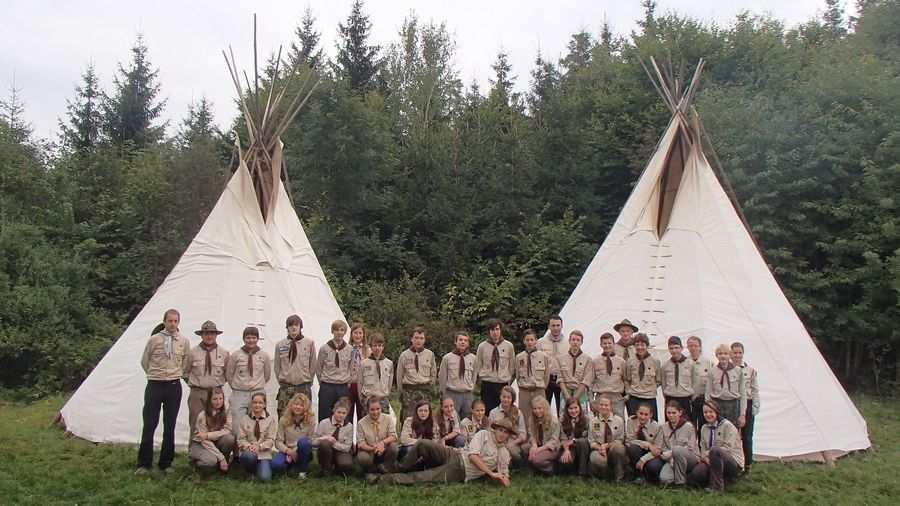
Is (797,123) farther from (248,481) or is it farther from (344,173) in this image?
(248,481)

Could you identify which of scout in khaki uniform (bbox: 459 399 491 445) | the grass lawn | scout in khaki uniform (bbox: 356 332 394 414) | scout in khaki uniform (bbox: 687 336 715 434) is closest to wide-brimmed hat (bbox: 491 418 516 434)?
scout in khaki uniform (bbox: 459 399 491 445)

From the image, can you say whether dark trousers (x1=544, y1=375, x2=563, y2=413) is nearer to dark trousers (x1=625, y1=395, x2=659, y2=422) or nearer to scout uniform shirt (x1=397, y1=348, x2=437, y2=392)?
dark trousers (x1=625, y1=395, x2=659, y2=422)

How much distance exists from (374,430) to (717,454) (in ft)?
8.98

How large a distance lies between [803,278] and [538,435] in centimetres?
735

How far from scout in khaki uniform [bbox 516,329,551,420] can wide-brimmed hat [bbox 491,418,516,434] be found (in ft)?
2.11

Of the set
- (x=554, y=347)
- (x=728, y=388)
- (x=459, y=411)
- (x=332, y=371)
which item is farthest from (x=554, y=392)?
(x=332, y=371)

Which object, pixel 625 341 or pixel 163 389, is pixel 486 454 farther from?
pixel 163 389

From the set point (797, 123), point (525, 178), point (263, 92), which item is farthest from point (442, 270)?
point (797, 123)

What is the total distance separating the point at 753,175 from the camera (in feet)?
38.1

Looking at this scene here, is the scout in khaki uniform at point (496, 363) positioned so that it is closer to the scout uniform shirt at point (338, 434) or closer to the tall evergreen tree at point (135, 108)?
the scout uniform shirt at point (338, 434)

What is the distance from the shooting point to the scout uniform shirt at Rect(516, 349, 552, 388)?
6219mm

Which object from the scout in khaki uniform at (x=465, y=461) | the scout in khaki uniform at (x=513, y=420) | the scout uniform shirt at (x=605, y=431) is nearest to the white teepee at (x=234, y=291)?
the scout in khaki uniform at (x=465, y=461)

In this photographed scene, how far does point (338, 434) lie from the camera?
5508 mm

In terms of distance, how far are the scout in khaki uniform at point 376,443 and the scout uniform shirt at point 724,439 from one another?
2.50m
